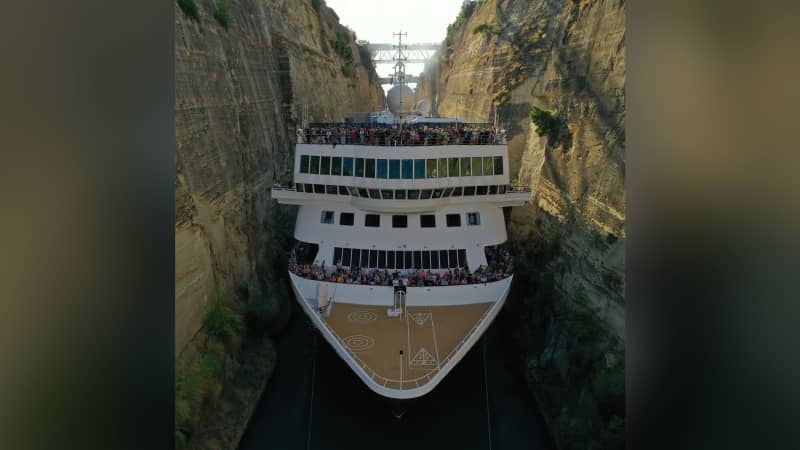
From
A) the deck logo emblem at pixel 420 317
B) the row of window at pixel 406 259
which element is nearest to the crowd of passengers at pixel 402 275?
the row of window at pixel 406 259

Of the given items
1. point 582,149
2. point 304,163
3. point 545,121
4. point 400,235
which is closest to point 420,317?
point 400,235

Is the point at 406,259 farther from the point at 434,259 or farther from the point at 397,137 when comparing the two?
the point at 397,137

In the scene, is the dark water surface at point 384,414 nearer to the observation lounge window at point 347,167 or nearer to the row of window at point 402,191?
the row of window at point 402,191

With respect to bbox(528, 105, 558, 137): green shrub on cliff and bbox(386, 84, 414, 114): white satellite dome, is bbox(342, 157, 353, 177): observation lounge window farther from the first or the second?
bbox(528, 105, 558, 137): green shrub on cliff

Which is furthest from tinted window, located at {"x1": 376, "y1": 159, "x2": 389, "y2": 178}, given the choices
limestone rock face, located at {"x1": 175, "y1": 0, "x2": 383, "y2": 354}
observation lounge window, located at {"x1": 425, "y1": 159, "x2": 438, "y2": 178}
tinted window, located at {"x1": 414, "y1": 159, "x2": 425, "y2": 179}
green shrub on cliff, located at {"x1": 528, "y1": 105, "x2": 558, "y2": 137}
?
green shrub on cliff, located at {"x1": 528, "y1": 105, "x2": 558, "y2": 137}

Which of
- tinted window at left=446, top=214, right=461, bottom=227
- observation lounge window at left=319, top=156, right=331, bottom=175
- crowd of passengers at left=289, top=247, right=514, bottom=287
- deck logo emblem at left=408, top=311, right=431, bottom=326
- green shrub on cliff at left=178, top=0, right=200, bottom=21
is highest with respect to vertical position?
green shrub on cliff at left=178, top=0, right=200, bottom=21
